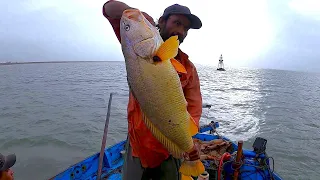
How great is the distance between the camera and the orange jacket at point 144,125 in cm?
272

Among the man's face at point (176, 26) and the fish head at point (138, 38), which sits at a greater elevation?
the man's face at point (176, 26)

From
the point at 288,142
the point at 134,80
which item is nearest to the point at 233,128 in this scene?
the point at 288,142

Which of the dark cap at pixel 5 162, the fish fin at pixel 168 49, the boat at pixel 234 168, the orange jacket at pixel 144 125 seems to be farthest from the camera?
the boat at pixel 234 168

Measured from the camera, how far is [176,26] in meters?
2.70

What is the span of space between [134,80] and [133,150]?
127cm

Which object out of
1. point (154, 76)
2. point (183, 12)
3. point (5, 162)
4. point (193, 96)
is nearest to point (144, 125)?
point (193, 96)

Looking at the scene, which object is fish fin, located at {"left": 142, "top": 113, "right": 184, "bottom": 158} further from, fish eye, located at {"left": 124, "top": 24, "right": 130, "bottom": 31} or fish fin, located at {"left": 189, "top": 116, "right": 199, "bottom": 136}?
fish eye, located at {"left": 124, "top": 24, "right": 130, "bottom": 31}

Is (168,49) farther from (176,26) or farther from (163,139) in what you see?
(176,26)

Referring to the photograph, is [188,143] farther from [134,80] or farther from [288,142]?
[288,142]

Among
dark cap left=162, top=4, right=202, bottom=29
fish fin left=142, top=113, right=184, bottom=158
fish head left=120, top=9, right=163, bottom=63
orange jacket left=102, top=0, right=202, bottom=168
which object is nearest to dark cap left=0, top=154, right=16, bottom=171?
orange jacket left=102, top=0, right=202, bottom=168

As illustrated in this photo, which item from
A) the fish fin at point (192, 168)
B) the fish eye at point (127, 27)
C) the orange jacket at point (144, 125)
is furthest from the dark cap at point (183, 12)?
the fish fin at point (192, 168)

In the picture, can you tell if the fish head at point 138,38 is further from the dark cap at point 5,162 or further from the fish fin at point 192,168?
the dark cap at point 5,162

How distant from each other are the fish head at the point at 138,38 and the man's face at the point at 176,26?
2.43ft

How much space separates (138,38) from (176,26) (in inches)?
35.2
